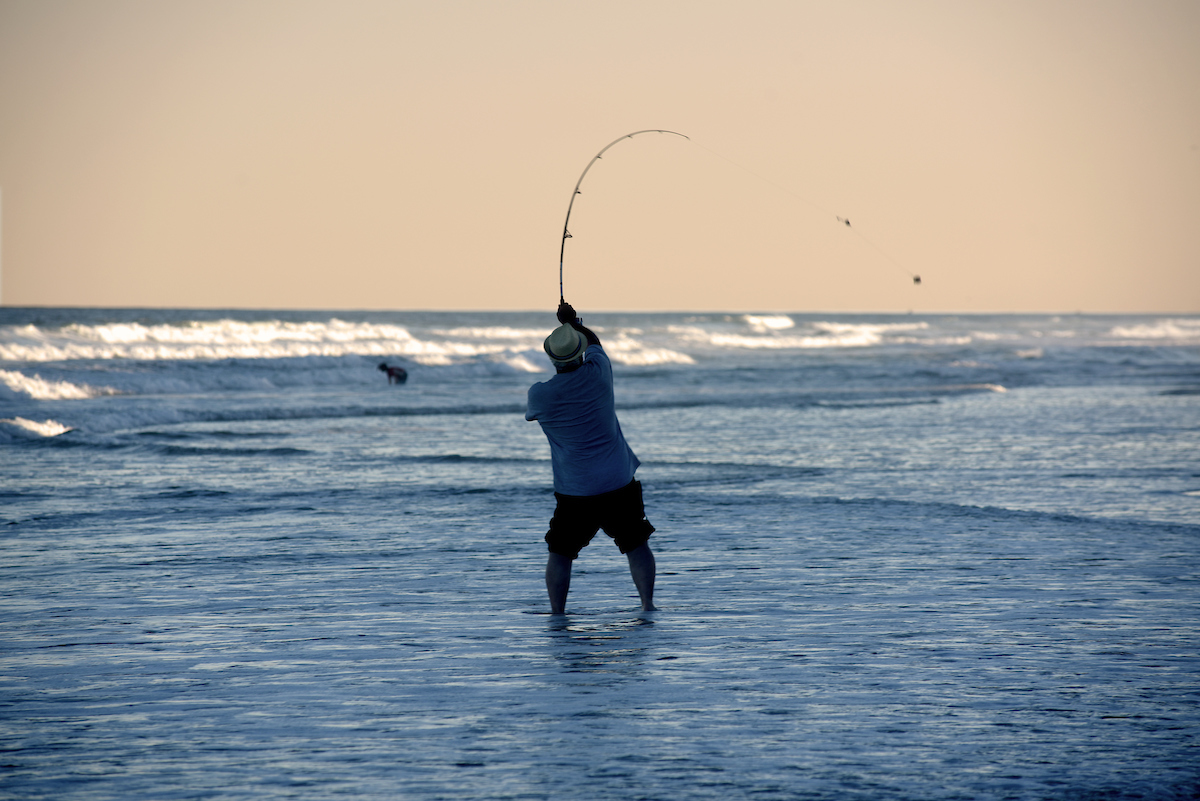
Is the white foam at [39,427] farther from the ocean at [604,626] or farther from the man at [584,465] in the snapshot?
the man at [584,465]

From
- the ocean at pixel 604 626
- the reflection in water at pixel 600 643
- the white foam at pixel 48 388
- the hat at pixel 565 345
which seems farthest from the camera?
the white foam at pixel 48 388

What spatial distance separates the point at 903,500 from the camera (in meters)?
9.44

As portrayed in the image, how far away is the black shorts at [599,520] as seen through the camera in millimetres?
5379

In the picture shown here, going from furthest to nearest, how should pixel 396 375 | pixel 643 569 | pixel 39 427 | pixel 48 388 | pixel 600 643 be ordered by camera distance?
pixel 396 375
pixel 48 388
pixel 39 427
pixel 643 569
pixel 600 643

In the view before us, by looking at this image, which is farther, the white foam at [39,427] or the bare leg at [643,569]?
the white foam at [39,427]

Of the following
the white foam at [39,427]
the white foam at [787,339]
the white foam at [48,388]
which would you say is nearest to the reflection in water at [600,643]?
the white foam at [39,427]

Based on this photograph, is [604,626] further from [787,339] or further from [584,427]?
[787,339]

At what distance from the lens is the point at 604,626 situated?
5297 millimetres

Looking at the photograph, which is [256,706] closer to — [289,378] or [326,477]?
[326,477]

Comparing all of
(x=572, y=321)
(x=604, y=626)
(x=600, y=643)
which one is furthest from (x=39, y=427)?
(x=600, y=643)

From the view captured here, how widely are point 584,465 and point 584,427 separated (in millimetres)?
182

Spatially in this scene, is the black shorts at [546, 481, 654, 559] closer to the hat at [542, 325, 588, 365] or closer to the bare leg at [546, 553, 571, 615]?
the bare leg at [546, 553, 571, 615]

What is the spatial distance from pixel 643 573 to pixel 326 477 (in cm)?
640

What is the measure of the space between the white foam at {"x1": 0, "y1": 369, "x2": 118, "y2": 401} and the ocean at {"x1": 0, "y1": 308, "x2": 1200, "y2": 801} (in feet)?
32.9
